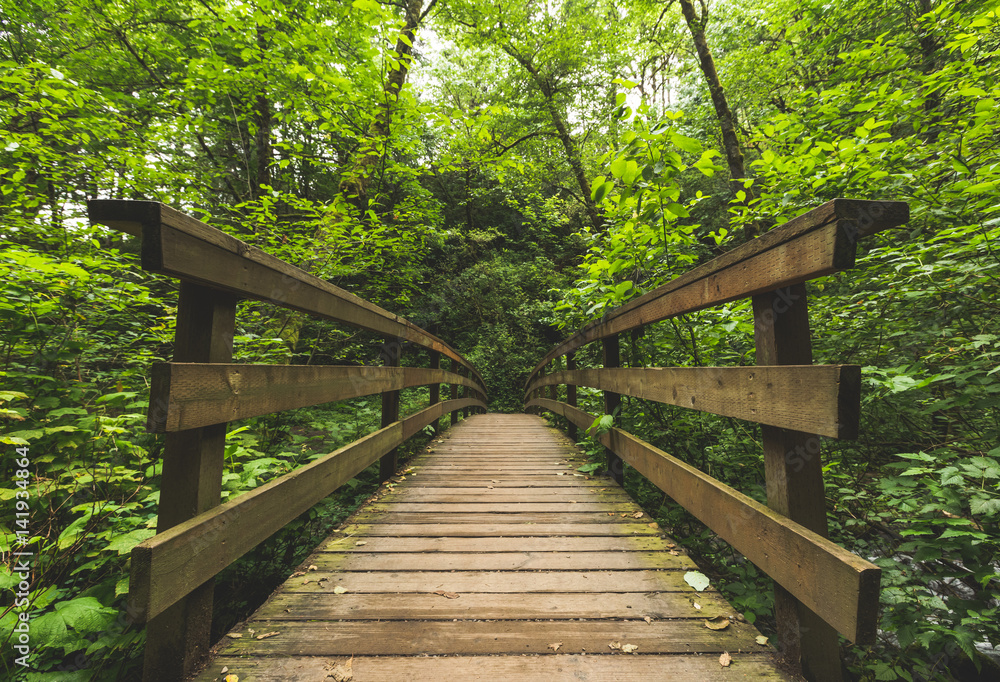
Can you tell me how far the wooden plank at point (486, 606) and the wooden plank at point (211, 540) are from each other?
11.9 inches

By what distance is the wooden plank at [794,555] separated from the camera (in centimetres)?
81

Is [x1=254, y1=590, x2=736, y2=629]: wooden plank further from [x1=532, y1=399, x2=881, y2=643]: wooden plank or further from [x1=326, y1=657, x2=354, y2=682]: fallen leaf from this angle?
[x1=532, y1=399, x2=881, y2=643]: wooden plank

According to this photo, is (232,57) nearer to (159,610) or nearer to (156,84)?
(156,84)

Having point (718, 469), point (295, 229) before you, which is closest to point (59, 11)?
point (295, 229)

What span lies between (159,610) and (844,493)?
2777 mm

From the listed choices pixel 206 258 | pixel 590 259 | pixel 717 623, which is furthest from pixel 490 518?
pixel 590 259

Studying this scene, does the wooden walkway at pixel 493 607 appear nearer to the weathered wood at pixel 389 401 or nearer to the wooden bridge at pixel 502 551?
the wooden bridge at pixel 502 551

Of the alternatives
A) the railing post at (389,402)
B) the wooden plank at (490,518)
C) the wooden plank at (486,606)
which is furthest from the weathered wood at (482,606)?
the railing post at (389,402)

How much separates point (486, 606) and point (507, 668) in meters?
0.29

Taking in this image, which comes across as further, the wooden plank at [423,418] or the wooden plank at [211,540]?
the wooden plank at [423,418]

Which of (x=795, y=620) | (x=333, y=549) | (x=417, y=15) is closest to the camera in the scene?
(x=795, y=620)

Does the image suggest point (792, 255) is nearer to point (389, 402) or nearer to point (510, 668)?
point (510, 668)

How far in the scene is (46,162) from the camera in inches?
162

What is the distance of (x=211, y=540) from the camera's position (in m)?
1.06
